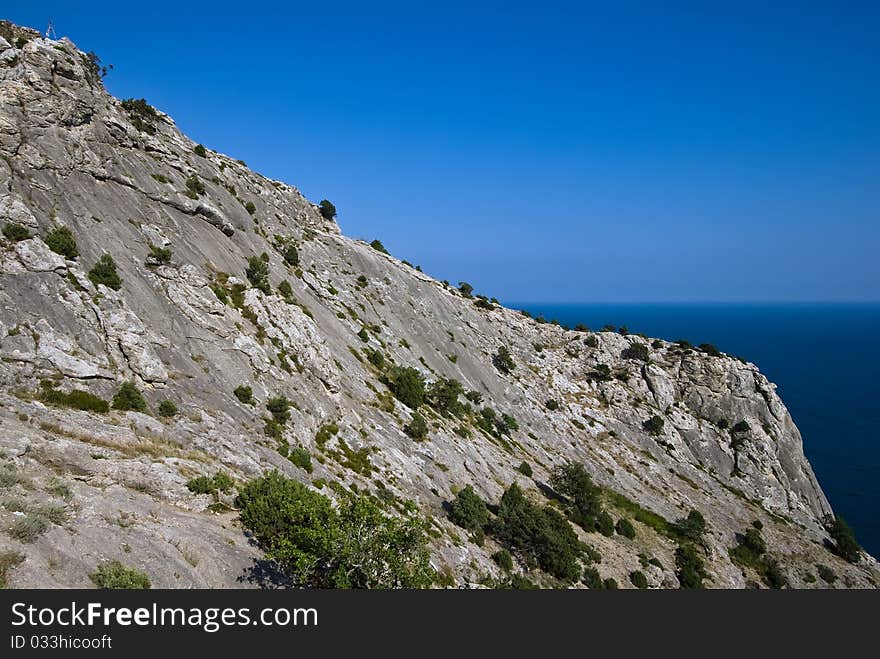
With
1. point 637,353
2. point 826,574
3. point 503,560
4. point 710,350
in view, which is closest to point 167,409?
point 503,560

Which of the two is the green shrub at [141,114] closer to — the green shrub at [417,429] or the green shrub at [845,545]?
the green shrub at [417,429]

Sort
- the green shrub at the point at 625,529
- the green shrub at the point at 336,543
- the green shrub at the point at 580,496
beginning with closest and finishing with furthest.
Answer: the green shrub at the point at 336,543, the green shrub at the point at 580,496, the green shrub at the point at 625,529

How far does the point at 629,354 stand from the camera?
3150 inches

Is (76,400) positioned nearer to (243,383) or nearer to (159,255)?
(243,383)

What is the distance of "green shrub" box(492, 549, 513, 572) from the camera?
31172mm

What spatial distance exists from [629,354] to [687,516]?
108ft

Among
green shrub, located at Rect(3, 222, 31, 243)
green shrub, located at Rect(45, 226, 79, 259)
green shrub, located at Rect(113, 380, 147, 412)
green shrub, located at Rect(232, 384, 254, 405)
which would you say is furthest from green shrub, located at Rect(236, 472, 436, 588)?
green shrub, located at Rect(3, 222, 31, 243)

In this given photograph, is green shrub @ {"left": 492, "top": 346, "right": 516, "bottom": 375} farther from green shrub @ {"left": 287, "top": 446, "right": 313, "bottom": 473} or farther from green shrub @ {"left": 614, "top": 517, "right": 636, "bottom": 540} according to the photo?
green shrub @ {"left": 287, "top": 446, "right": 313, "bottom": 473}

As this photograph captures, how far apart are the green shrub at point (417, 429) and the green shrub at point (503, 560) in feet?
42.2

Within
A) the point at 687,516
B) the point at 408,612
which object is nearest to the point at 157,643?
the point at 408,612

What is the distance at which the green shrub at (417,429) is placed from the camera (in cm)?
4128

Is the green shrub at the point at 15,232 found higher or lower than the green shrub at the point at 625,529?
higher

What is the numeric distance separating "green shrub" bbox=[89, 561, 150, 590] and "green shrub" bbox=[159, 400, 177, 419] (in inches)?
501

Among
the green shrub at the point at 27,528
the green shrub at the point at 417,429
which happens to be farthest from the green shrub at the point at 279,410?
the green shrub at the point at 27,528
